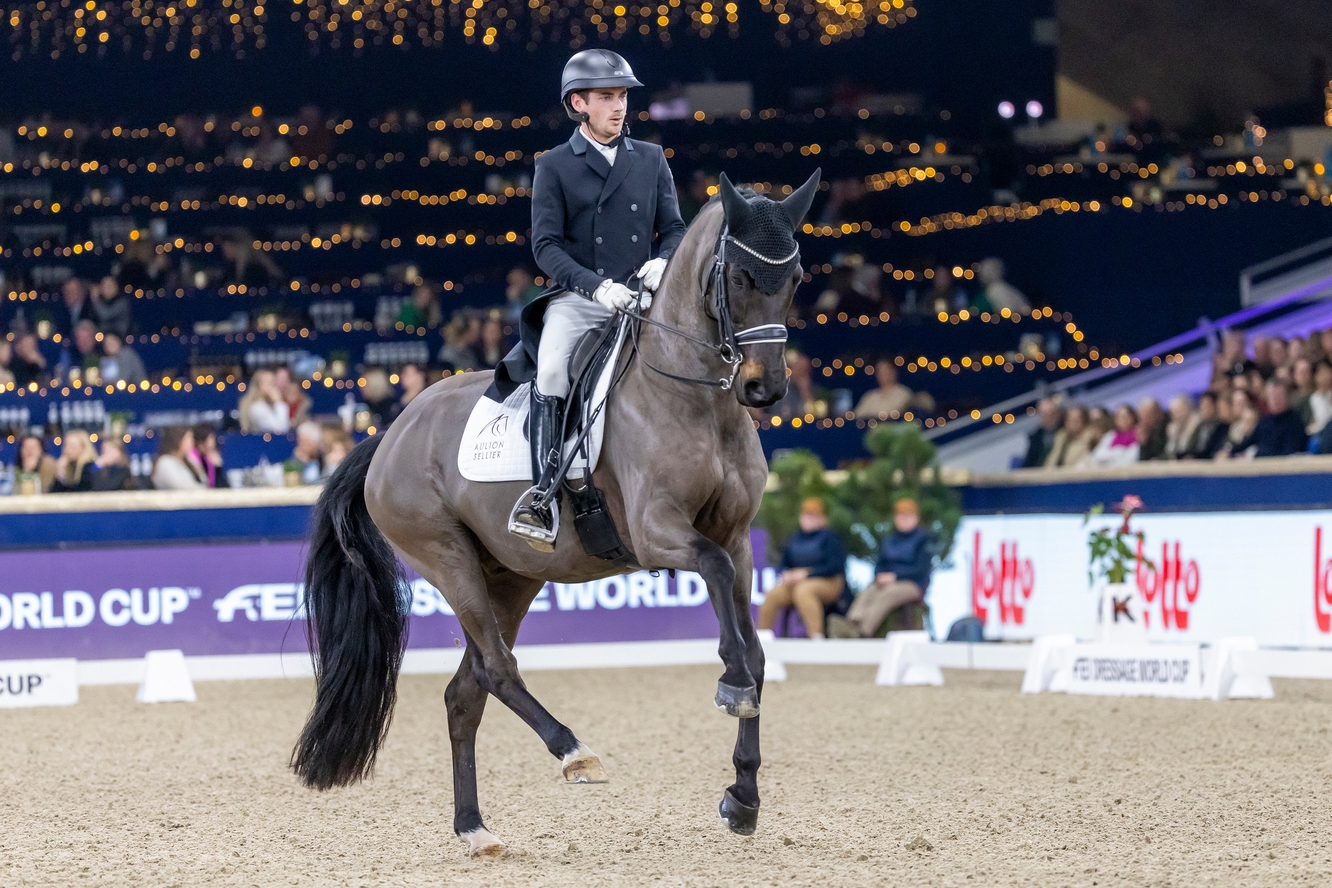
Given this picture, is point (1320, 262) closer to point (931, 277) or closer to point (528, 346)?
point (931, 277)

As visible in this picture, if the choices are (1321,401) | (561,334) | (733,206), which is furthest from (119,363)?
(733,206)

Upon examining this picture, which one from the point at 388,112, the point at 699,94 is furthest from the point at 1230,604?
the point at 388,112

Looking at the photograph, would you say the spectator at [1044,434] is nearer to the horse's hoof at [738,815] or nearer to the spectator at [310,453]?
the spectator at [310,453]

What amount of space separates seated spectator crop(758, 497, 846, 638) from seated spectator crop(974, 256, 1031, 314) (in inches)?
247

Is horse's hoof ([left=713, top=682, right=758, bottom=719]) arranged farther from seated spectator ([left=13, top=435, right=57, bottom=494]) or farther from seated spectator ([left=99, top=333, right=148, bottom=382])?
seated spectator ([left=99, top=333, right=148, bottom=382])

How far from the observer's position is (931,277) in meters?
19.2

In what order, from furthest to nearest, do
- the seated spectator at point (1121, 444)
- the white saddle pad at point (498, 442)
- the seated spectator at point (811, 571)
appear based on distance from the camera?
the seated spectator at point (1121, 444) → the seated spectator at point (811, 571) → the white saddle pad at point (498, 442)

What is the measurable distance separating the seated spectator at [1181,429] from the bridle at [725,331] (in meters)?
8.79

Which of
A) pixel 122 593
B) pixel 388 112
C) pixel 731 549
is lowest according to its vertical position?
pixel 122 593

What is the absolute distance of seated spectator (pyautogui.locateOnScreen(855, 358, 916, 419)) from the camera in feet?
53.8

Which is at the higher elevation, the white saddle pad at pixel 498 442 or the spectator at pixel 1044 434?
the white saddle pad at pixel 498 442

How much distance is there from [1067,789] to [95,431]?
11310 mm

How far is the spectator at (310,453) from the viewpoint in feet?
45.0

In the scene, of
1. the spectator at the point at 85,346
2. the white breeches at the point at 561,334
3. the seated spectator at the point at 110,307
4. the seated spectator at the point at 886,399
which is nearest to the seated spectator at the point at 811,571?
the seated spectator at the point at 886,399
